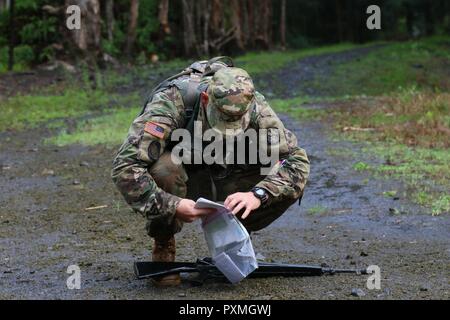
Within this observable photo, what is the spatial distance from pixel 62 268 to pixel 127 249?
69cm

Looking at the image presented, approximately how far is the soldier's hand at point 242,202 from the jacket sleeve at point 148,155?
28 cm

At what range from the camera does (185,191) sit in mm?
4844

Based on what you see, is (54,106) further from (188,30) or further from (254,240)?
(188,30)

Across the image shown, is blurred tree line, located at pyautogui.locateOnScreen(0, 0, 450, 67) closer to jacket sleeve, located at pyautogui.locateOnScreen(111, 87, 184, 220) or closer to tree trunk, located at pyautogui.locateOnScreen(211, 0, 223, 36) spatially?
tree trunk, located at pyautogui.locateOnScreen(211, 0, 223, 36)

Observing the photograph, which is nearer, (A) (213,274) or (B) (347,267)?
(A) (213,274)

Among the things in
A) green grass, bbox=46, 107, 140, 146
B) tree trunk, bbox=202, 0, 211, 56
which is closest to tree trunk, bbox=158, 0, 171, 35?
tree trunk, bbox=202, 0, 211, 56

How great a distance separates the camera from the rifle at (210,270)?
493 centimetres

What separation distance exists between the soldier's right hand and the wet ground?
448 millimetres

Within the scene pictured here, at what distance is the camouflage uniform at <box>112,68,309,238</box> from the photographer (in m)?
4.60

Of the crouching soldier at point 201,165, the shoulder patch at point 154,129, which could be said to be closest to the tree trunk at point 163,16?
the crouching soldier at point 201,165

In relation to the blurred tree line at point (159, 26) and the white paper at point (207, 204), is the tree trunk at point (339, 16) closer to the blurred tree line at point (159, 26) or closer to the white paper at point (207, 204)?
the blurred tree line at point (159, 26)

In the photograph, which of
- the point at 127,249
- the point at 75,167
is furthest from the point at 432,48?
the point at 127,249

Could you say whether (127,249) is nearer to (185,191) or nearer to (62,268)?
(62,268)

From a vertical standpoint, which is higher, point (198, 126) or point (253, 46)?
point (198, 126)
